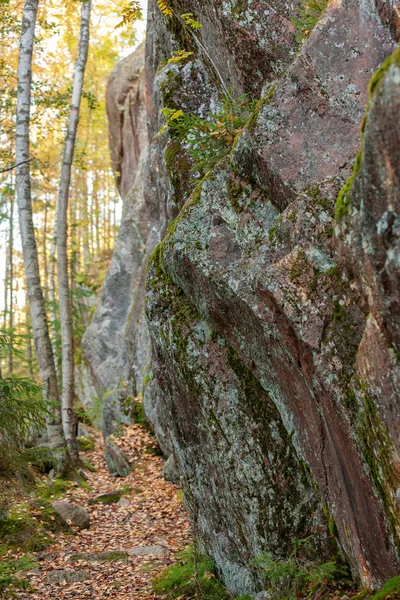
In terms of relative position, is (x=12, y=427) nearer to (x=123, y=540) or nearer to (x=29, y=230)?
(x=123, y=540)

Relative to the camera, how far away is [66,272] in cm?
1333

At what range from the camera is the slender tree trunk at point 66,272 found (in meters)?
12.8

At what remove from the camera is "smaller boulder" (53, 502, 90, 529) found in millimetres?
9648

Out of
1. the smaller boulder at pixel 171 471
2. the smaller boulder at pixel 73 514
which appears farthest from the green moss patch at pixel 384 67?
the smaller boulder at pixel 171 471

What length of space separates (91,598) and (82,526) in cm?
266

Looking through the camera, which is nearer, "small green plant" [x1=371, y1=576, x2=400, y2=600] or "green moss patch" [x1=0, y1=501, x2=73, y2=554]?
"small green plant" [x1=371, y1=576, x2=400, y2=600]

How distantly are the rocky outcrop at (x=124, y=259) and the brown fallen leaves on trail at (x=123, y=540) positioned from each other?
310 cm

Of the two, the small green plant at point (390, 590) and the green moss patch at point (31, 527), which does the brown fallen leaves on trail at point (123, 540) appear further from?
the small green plant at point (390, 590)

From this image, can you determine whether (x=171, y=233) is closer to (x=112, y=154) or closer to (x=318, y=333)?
(x=318, y=333)

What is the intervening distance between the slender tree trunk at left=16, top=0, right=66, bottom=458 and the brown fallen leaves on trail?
1.70 m

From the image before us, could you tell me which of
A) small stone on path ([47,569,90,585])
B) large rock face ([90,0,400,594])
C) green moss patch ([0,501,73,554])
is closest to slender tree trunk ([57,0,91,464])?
green moss patch ([0,501,73,554])

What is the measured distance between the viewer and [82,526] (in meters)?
9.66

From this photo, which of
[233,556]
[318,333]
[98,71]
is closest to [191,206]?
[318,333]

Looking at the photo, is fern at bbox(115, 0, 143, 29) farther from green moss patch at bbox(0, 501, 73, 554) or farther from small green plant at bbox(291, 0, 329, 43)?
green moss patch at bbox(0, 501, 73, 554)
